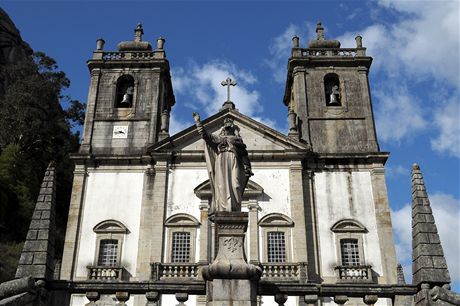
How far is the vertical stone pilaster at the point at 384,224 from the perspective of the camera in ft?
66.3

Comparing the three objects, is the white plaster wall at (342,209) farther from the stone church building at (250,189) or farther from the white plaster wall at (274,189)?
the white plaster wall at (274,189)

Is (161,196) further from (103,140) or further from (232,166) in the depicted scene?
(232,166)

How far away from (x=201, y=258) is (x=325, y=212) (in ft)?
17.2

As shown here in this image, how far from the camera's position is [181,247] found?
20.8 m

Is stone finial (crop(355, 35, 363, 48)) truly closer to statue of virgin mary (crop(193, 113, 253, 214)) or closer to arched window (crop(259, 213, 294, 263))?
arched window (crop(259, 213, 294, 263))

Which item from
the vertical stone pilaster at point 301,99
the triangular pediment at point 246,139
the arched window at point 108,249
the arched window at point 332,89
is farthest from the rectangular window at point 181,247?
the arched window at point 332,89

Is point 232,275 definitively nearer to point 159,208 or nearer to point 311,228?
point 311,228

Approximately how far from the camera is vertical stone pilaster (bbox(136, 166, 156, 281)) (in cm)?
2022

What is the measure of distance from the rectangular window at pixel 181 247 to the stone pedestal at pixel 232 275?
13620 millimetres

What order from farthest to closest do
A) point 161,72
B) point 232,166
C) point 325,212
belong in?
1. point 161,72
2. point 325,212
3. point 232,166

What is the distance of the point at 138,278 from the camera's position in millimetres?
20047

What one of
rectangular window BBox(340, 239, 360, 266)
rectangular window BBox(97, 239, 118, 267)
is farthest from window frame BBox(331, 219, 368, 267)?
rectangular window BBox(97, 239, 118, 267)

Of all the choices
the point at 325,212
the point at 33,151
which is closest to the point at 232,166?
the point at 325,212

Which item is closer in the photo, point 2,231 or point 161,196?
point 161,196
